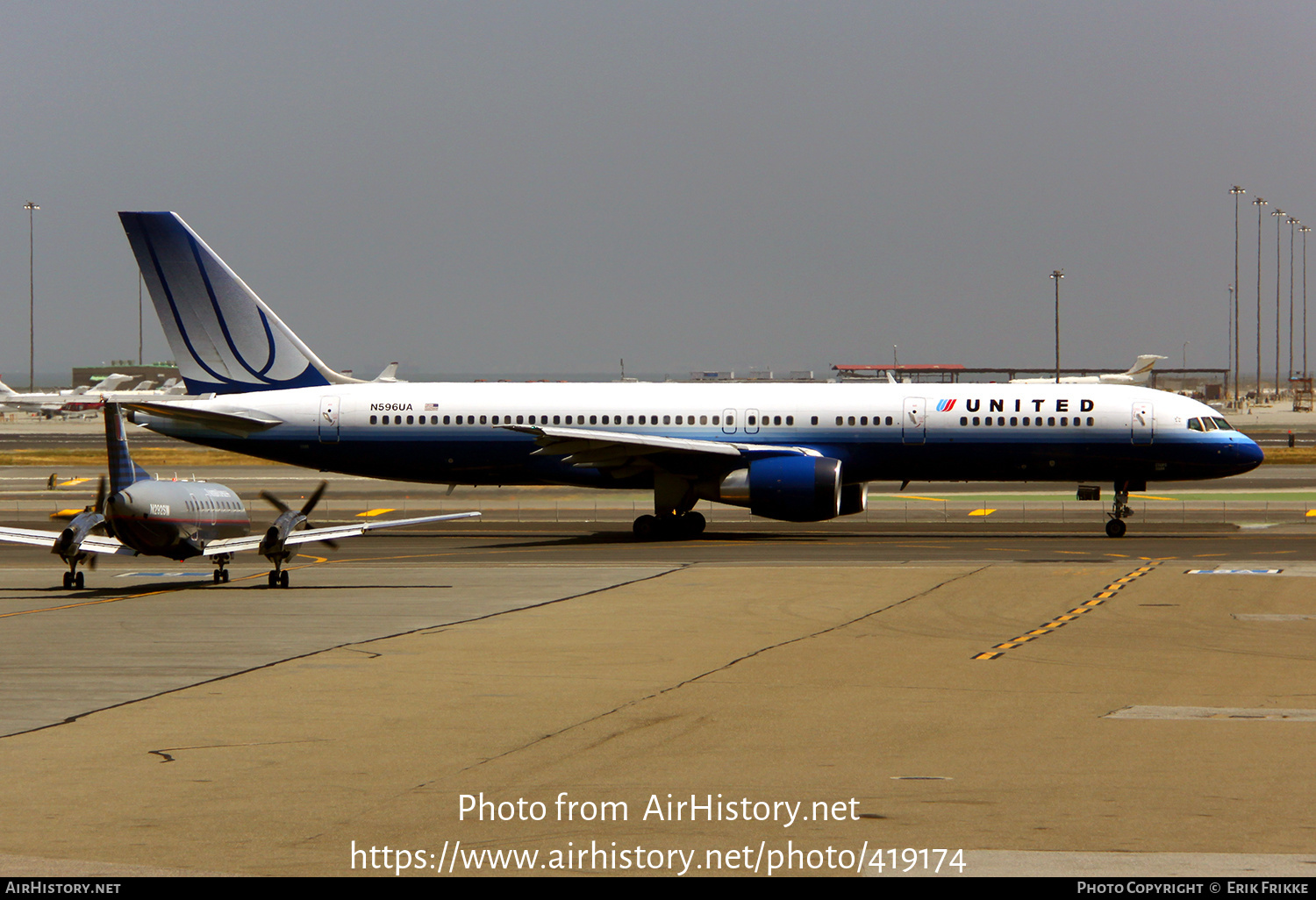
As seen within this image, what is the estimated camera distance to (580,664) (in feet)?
65.4

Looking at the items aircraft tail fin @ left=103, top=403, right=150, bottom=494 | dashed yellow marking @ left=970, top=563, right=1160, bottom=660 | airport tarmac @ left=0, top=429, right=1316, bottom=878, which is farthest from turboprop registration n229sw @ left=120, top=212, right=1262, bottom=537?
aircraft tail fin @ left=103, top=403, right=150, bottom=494

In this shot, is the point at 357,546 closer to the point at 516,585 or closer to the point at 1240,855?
the point at 516,585

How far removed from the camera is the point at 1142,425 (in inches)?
1617

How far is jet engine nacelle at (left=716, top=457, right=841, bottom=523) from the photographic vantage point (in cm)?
3903

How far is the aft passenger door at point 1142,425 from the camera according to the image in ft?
135

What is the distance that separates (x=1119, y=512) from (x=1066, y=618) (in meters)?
18.2

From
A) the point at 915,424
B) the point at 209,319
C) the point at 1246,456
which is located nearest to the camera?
the point at 1246,456

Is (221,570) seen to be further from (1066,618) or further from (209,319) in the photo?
(1066,618)

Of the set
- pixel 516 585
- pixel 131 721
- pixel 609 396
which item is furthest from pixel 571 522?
pixel 131 721

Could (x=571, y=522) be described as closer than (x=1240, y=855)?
No

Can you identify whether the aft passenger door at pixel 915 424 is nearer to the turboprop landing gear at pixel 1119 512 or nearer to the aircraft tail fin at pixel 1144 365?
the turboprop landing gear at pixel 1119 512

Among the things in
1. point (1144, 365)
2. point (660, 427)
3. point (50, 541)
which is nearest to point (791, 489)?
point (660, 427)

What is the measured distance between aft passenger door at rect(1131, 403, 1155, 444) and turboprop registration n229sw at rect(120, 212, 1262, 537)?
2.1 inches
